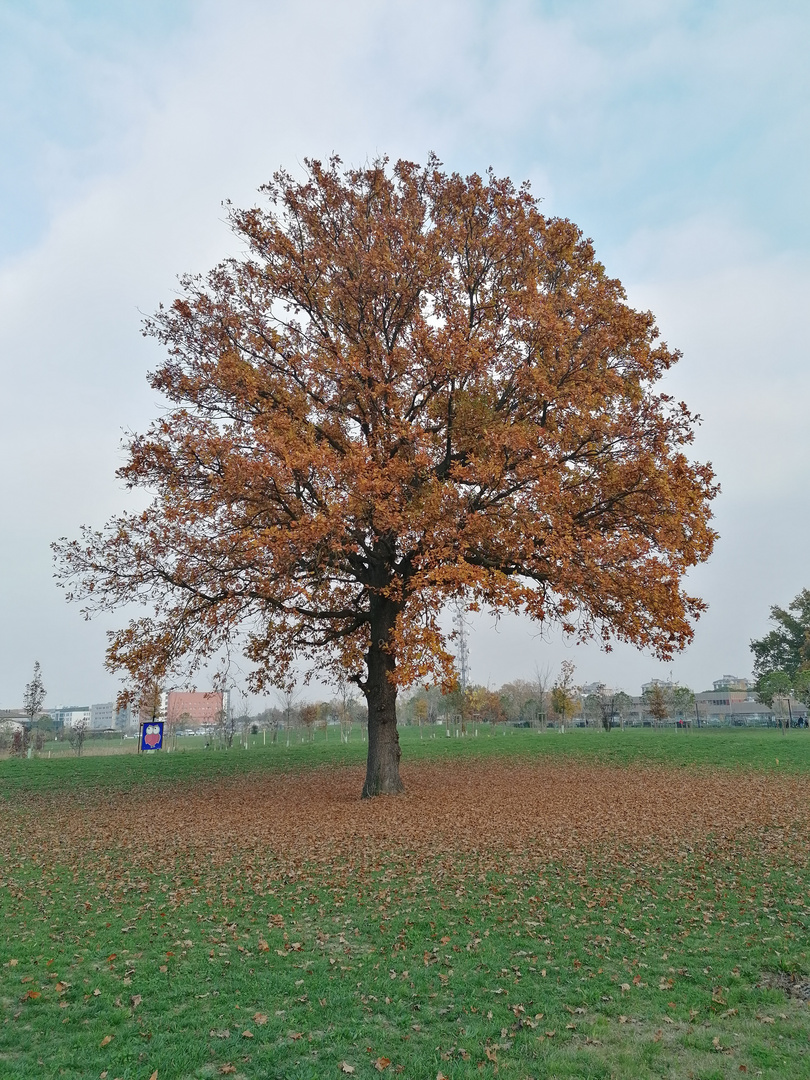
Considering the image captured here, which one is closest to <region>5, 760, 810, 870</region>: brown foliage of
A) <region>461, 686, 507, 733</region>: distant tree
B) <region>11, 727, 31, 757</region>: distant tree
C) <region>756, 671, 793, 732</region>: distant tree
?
<region>11, 727, 31, 757</region>: distant tree

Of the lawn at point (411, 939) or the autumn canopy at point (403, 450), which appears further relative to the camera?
the autumn canopy at point (403, 450)

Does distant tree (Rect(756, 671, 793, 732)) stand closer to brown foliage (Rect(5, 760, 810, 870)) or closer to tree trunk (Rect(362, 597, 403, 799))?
brown foliage (Rect(5, 760, 810, 870))

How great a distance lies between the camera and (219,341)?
15.2 metres

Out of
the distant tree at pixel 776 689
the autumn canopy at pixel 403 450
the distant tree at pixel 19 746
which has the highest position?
the autumn canopy at pixel 403 450

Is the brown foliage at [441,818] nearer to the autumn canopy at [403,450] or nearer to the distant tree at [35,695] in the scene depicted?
the autumn canopy at [403,450]

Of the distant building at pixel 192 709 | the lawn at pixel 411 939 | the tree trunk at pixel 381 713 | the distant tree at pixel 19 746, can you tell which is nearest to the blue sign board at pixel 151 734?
the distant tree at pixel 19 746

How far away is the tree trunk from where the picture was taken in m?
15.2

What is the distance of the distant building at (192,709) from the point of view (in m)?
49.3

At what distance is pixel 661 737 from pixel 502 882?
23373 millimetres

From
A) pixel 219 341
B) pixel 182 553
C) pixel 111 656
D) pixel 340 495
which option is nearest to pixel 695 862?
pixel 340 495

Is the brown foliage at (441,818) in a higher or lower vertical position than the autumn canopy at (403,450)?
lower

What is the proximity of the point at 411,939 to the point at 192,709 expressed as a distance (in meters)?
66.7

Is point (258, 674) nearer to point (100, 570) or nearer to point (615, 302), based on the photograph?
point (100, 570)

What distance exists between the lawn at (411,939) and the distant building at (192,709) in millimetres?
32904
